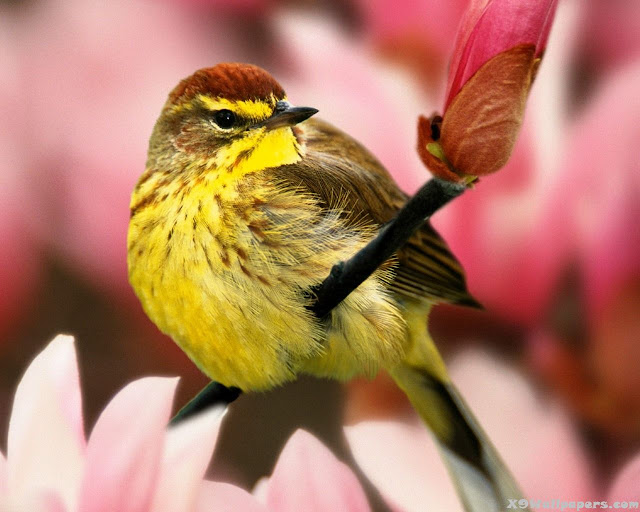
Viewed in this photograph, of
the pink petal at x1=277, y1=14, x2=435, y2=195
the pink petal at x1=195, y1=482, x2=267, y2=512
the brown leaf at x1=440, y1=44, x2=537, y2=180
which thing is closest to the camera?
the brown leaf at x1=440, y1=44, x2=537, y2=180

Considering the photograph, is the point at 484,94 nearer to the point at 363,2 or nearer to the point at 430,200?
the point at 430,200

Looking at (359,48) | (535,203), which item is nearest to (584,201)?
(535,203)

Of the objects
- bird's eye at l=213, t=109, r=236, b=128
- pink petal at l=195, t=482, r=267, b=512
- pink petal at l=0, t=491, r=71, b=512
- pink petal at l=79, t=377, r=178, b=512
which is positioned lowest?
pink petal at l=195, t=482, r=267, b=512

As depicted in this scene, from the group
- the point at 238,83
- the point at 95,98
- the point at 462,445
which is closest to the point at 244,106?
the point at 238,83

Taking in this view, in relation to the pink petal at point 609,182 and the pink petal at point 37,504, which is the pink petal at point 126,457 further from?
the pink petal at point 609,182

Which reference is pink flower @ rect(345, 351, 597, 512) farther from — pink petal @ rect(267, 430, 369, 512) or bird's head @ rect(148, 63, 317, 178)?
bird's head @ rect(148, 63, 317, 178)

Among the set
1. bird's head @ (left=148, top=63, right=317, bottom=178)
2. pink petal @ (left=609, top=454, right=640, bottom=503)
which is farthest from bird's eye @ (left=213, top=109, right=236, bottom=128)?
pink petal @ (left=609, top=454, right=640, bottom=503)

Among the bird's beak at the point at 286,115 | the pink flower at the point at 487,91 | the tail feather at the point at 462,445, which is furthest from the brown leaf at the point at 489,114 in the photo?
the tail feather at the point at 462,445
